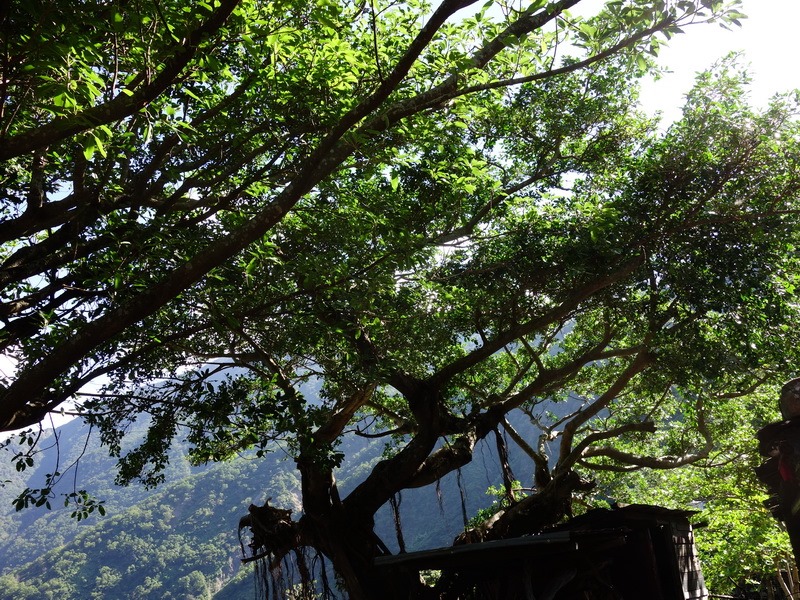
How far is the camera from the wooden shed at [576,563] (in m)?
7.29

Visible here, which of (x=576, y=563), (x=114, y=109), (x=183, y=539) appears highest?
(x=114, y=109)

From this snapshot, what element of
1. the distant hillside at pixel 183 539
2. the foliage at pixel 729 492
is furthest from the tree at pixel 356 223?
the distant hillside at pixel 183 539

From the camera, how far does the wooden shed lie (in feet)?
23.9

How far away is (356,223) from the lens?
22.8ft

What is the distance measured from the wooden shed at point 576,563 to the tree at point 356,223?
136 cm

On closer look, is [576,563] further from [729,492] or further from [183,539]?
[183,539]

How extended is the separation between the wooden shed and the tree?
4.47ft

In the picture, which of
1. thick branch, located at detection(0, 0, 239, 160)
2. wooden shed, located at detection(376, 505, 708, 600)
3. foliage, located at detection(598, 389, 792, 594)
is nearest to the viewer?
thick branch, located at detection(0, 0, 239, 160)

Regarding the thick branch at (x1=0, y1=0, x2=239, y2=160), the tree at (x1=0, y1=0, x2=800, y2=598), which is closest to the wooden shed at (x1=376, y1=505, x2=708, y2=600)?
the tree at (x1=0, y1=0, x2=800, y2=598)

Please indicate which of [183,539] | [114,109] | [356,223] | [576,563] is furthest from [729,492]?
[183,539]

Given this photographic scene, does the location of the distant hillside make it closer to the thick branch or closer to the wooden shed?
the wooden shed

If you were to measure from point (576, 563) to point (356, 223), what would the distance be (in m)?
5.19

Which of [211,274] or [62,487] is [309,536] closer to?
[211,274]

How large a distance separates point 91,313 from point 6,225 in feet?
4.06
